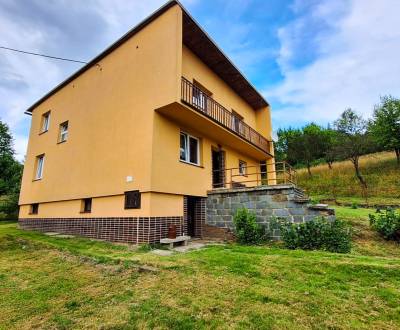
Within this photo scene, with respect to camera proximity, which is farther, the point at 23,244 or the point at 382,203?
the point at 382,203

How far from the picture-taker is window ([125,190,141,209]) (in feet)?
27.4

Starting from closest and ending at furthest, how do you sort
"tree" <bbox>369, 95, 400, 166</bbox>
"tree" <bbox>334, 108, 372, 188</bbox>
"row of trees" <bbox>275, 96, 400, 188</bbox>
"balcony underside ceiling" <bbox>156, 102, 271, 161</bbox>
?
"balcony underside ceiling" <bbox>156, 102, 271, 161</bbox> < "tree" <bbox>334, 108, 372, 188</bbox> < "row of trees" <bbox>275, 96, 400, 188</bbox> < "tree" <bbox>369, 95, 400, 166</bbox>

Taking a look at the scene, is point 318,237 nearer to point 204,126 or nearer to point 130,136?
point 204,126

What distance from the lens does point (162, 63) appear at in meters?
8.91

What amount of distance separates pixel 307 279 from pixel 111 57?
1182 centimetres

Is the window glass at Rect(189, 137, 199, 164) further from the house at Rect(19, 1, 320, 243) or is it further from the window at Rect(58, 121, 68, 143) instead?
the window at Rect(58, 121, 68, 143)

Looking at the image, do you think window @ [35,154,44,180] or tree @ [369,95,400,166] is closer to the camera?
window @ [35,154,44,180]

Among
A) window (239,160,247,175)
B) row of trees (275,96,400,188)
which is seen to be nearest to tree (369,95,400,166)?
row of trees (275,96,400,188)

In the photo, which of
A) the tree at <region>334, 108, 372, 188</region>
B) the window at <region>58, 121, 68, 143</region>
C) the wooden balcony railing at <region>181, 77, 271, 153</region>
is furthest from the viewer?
the tree at <region>334, 108, 372, 188</region>

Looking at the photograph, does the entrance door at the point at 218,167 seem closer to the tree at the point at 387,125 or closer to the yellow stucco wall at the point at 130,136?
the yellow stucco wall at the point at 130,136

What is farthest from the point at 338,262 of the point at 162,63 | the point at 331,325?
the point at 162,63

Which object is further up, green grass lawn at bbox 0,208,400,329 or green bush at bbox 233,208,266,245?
green bush at bbox 233,208,266,245

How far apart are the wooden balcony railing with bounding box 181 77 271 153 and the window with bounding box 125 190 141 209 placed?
3.75 m

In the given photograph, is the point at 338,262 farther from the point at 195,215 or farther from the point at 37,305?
the point at 195,215
